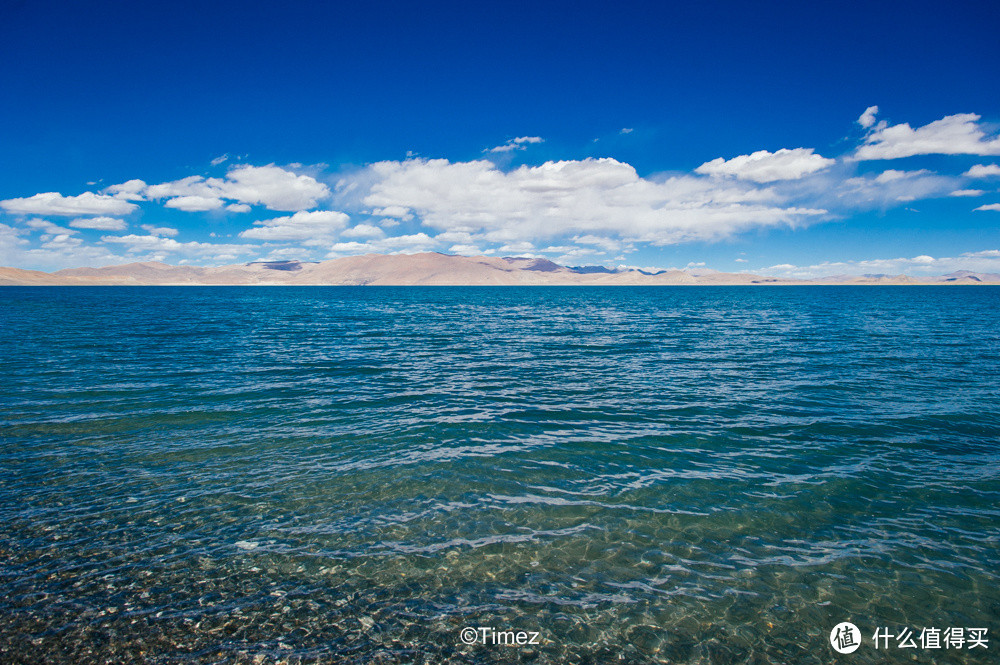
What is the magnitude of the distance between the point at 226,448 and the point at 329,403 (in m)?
4.56

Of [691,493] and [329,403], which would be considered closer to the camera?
[691,493]

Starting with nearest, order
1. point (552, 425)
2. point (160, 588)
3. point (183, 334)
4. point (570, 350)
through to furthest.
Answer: point (160, 588)
point (552, 425)
point (570, 350)
point (183, 334)

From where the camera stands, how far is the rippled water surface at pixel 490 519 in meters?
5.94

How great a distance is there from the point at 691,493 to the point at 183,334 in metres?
38.1

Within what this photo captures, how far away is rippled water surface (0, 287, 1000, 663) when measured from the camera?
19.5 feet

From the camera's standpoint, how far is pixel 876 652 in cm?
584

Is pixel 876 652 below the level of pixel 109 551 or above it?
below

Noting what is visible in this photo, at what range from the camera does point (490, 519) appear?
8.67m

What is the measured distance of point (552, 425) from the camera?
1415 cm

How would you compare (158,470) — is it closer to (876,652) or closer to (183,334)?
(876,652)

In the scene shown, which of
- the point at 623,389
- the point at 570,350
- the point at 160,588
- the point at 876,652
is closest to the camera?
the point at 876,652

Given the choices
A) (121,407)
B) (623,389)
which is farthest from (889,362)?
(121,407)

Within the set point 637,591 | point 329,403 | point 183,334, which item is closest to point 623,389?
point 329,403

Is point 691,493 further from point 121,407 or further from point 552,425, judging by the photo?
point 121,407
